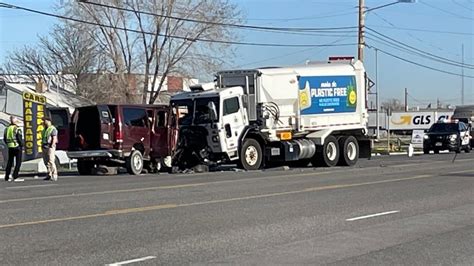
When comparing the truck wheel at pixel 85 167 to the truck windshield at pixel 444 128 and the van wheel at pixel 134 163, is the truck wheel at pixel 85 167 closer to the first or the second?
the van wheel at pixel 134 163

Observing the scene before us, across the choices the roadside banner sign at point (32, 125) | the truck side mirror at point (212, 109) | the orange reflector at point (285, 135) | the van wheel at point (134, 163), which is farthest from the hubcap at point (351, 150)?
the roadside banner sign at point (32, 125)

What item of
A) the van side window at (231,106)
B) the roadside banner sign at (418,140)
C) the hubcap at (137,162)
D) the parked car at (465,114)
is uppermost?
the van side window at (231,106)

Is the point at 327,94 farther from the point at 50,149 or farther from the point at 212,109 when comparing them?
the point at 50,149

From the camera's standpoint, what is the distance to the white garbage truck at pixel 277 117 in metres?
25.1

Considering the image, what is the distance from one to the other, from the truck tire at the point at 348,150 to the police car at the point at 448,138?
1469 cm

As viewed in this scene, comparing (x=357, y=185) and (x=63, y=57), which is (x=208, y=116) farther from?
(x=63, y=57)

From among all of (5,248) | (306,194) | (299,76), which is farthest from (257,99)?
(5,248)

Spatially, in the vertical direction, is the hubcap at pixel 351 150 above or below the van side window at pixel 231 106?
below

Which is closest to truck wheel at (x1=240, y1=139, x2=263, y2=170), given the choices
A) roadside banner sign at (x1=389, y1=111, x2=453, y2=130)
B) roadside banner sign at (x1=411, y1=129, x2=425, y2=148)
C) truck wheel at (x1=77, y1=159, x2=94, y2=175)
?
truck wheel at (x1=77, y1=159, x2=94, y2=175)

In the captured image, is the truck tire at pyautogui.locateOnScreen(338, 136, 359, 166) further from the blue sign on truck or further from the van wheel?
the van wheel

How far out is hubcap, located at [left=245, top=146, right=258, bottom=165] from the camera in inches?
1008

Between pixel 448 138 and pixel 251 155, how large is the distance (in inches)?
778

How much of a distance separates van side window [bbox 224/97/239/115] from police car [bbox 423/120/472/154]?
65.6 ft

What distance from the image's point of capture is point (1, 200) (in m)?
14.9
